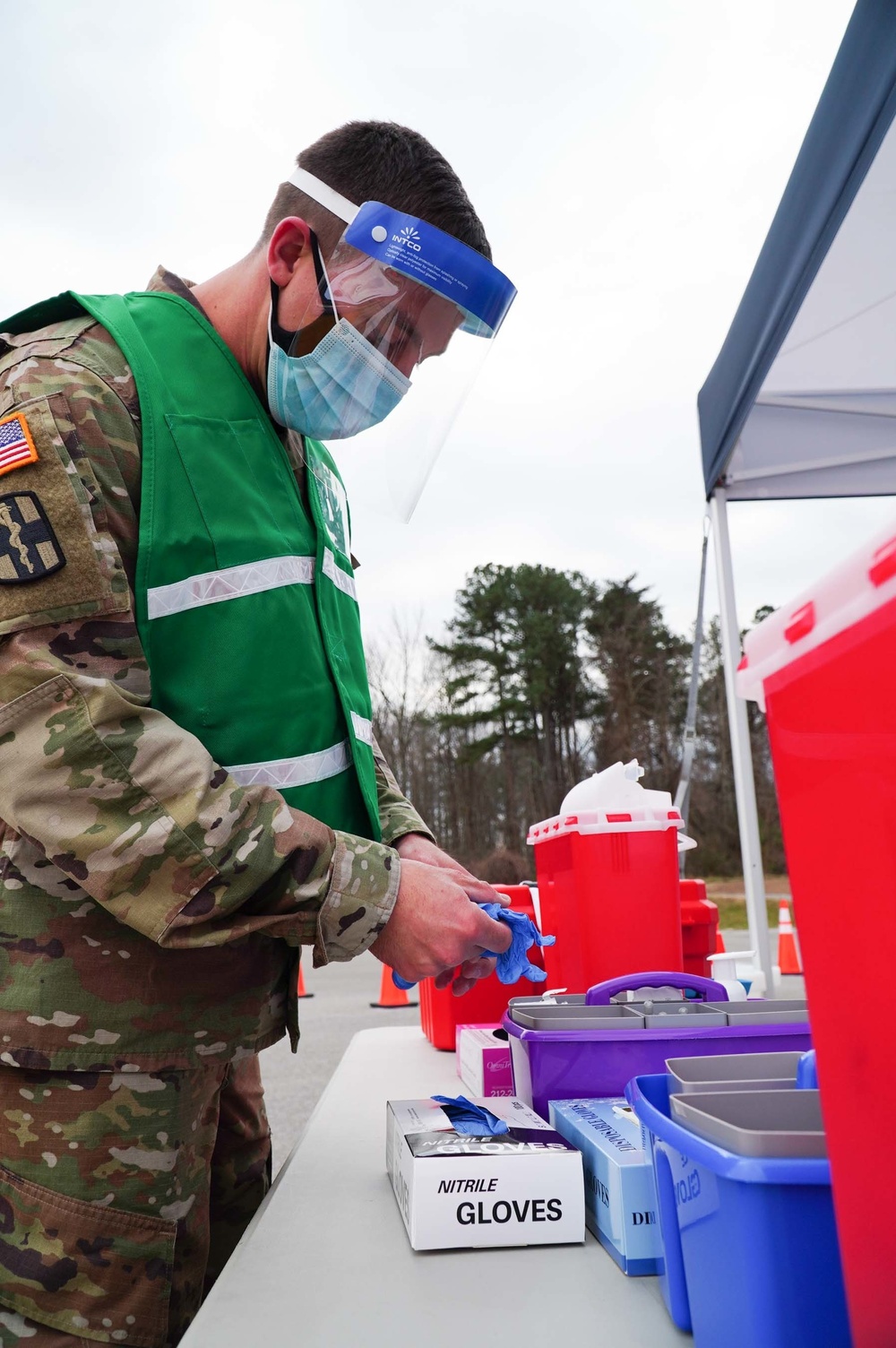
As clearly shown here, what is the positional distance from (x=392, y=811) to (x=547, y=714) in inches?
1034

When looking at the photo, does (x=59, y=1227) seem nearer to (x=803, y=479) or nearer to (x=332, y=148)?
(x=332, y=148)

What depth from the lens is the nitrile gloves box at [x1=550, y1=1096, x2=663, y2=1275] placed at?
0.87 metres

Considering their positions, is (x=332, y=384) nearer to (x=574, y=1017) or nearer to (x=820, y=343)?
(x=574, y=1017)

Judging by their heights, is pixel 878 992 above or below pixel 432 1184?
above

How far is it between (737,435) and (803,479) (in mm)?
770

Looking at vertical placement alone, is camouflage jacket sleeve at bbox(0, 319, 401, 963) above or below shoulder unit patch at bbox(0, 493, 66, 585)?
below

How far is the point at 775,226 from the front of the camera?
2863 millimetres

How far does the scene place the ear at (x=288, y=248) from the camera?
140cm

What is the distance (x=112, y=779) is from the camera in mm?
1024

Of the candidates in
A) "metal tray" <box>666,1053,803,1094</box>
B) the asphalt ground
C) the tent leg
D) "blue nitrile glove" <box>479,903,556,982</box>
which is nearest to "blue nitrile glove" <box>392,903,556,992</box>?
"blue nitrile glove" <box>479,903,556,982</box>

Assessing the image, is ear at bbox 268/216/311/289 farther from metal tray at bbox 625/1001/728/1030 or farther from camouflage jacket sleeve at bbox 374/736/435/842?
metal tray at bbox 625/1001/728/1030

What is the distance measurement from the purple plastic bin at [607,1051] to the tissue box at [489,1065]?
0.25 metres

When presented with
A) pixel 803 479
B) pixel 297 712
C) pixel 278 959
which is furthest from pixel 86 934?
pixel 803 479

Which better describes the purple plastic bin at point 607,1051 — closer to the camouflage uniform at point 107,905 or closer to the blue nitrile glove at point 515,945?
the blue nitrile glove at point 515,945
